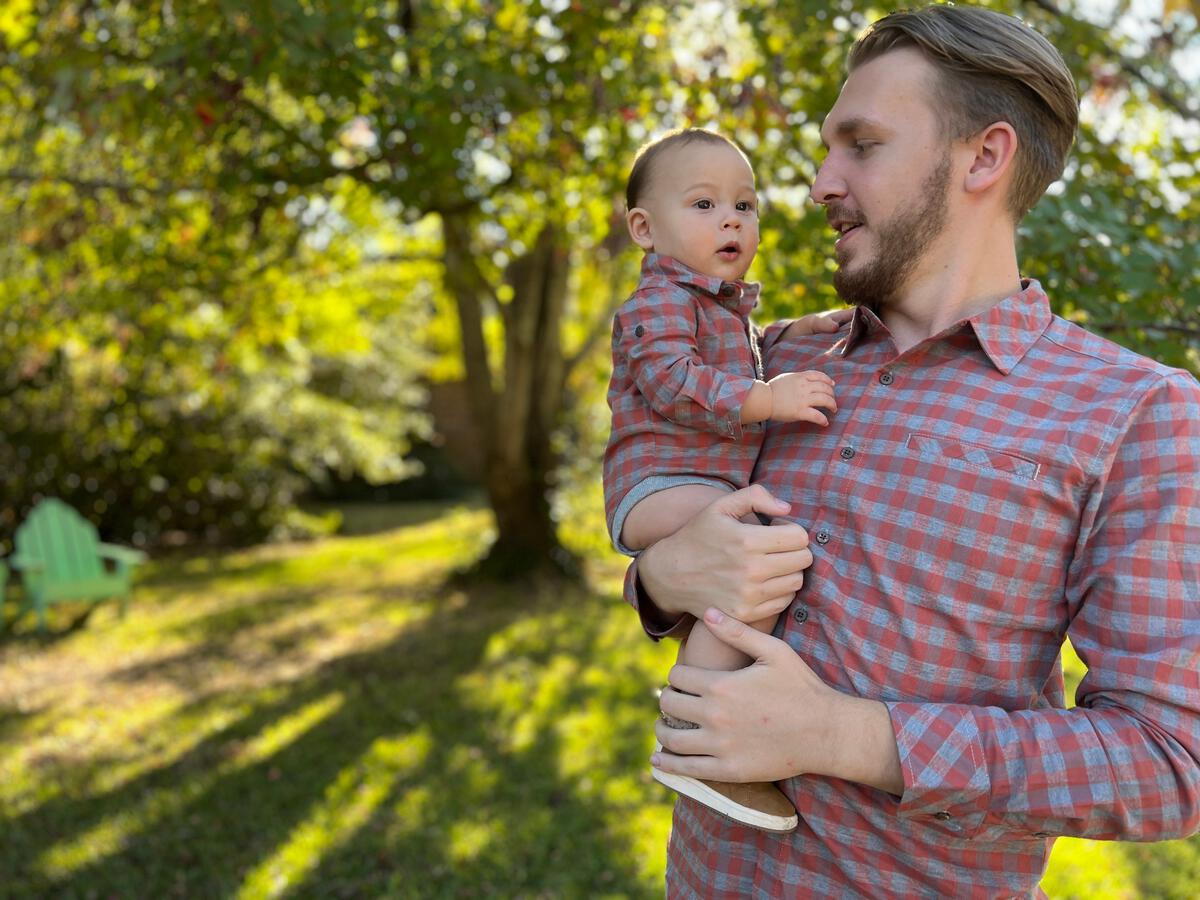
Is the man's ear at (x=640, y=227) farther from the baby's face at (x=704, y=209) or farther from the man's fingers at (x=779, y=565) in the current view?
the man's fingers at (x=779, y=565)

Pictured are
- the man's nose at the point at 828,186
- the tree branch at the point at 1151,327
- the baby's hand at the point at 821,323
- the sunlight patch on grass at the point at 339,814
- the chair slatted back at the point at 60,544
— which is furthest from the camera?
the chair slatted back at the point at 60,544

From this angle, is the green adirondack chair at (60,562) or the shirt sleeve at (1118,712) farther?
the green adirondack chair at (60,562)

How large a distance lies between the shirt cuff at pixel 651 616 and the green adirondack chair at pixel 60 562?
7348 mm

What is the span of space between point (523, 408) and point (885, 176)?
24.3ft

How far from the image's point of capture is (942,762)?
123 cm

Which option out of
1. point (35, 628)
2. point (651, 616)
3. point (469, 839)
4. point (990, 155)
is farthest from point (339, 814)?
point (35, 628)

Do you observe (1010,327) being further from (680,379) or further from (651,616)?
(651,616)

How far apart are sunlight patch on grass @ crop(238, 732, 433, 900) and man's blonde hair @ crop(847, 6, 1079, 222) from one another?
3537mm

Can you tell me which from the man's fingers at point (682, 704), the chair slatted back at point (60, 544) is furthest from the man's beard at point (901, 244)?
the chair slatted back at point (60, 544)

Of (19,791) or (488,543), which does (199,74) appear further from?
(488,543)

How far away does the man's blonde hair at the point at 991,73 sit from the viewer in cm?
144

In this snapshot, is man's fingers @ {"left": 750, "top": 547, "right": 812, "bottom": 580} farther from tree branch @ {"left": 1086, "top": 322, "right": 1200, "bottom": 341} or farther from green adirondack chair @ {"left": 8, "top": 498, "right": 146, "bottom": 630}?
green adirondack chair @ {"left": 8, "top": 498, "right": 146, "bottom": 630}

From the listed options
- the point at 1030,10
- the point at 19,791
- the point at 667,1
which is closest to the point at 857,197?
the point at 1030,10

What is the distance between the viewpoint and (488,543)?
9883mm
